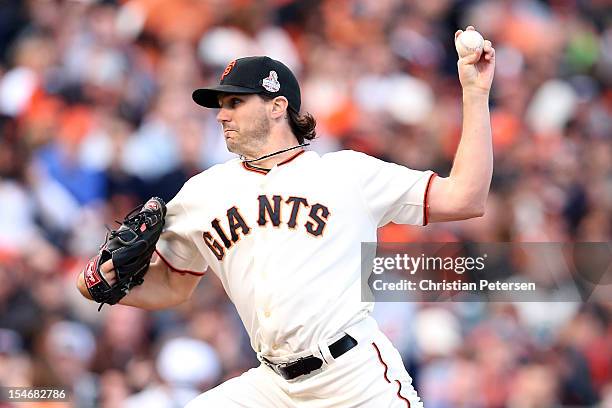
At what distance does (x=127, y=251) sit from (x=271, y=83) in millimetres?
900

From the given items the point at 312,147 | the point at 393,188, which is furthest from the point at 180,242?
the point at 312,147

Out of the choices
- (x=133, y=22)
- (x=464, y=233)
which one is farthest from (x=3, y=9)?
(x=464, y=233)

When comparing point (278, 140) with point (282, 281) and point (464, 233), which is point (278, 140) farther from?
point (464, 233)

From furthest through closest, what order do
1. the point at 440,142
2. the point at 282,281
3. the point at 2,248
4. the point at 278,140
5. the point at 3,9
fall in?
1. the point at 3,9
2. the point at 440,142
3. the point at 2,248
4. the point at 278,140
5. the point at 282,281

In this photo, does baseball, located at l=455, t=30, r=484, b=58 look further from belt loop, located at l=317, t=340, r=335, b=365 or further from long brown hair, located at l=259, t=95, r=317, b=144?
belt loop, located at l=317, t=340, r=335, b=365

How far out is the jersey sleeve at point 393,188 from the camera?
13.5ft

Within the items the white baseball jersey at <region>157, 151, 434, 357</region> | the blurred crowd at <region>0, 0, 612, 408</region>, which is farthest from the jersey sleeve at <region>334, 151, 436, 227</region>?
the blurred crowd at <region>0, 0, 612, 408</region>

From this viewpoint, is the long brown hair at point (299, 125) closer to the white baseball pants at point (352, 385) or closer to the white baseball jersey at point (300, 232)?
the white baseball jersey at point (300, 232)

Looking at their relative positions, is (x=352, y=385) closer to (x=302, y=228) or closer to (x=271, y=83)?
(x=302, y=228)

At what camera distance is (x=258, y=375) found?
168 inches

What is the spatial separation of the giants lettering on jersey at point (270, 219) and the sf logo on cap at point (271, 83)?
478 mm

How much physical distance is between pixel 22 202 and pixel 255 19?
2.67 m

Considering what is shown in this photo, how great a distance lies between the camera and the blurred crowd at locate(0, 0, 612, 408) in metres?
7.16

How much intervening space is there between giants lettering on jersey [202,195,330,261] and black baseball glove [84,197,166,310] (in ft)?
0.79
